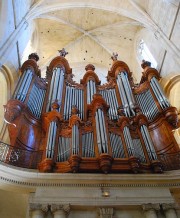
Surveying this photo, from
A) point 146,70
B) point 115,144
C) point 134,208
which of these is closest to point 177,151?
point 115,144

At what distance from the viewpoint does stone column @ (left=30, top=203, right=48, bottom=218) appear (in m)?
5.88

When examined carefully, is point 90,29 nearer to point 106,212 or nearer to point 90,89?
point 90,89

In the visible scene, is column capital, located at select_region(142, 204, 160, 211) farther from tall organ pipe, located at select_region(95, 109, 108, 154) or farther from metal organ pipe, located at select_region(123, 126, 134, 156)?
tall organ pipe, located at select_region(95, 109, 108, 154)

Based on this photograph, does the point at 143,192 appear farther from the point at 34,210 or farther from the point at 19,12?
the point at 19,12

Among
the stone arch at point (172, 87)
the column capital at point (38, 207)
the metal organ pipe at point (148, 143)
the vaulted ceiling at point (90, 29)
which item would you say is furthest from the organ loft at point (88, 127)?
the vaulted ceiling at point (90, 29)

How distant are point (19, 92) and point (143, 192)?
5277 millimetres

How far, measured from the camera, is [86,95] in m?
10.9

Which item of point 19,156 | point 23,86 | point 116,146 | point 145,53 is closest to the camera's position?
point 19,156

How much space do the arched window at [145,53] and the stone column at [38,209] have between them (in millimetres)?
9136

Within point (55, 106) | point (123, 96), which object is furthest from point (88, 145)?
point (123, 96)

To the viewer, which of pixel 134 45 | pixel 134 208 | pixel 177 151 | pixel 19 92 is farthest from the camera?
pixel 134 45

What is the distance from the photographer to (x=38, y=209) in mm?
5938

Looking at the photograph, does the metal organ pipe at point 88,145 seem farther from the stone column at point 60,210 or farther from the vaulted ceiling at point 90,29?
the vaulted ceiling at point 90,29

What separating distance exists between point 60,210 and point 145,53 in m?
10.2
